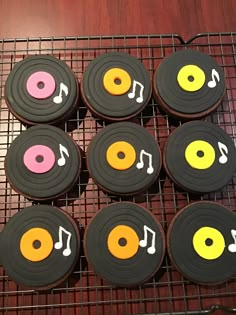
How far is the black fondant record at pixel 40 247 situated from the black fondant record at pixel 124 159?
0.15 m

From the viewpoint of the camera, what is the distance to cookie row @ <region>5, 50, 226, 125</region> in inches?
44.3

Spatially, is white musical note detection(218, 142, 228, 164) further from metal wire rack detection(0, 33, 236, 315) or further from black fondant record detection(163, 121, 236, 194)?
metal wire rack detection(0, 33, 236, 315)

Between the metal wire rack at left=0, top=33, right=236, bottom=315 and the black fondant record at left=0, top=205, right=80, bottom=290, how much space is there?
0.07 m

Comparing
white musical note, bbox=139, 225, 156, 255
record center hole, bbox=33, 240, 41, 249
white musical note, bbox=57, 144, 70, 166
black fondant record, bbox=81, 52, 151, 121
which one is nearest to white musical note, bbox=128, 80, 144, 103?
black fondant record, bbox=81, 52, 151, 121

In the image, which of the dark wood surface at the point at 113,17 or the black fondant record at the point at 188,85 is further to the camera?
the dark wood surface at the point at 113,17

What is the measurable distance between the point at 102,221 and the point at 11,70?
0.55m

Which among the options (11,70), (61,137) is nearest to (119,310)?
(61,137)

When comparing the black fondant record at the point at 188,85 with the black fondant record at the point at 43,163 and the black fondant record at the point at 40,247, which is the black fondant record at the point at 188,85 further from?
the black fondant record at the point at 40,247

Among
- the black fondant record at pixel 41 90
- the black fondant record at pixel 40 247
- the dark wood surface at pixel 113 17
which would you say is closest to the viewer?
the black fondant record at pixel 40 247

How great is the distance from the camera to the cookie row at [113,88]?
112cm

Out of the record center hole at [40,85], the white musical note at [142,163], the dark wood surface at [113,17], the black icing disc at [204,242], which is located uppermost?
the dark wood surface at [113,17]

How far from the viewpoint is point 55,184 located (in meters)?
1.06

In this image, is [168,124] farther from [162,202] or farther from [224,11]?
[224,11]

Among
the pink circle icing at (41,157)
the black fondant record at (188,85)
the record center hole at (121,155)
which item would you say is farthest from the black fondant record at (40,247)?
the black fondant record at (188,85)
